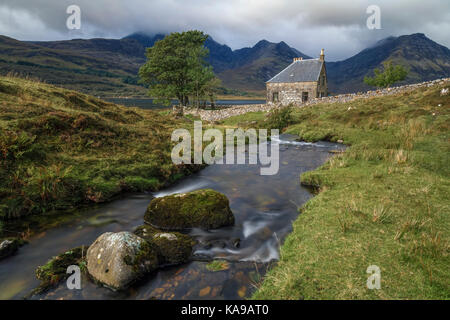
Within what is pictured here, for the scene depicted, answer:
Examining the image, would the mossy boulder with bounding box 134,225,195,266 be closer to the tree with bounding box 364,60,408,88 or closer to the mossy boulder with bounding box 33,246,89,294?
the mossy boulder with bounding box 33,246,89,294

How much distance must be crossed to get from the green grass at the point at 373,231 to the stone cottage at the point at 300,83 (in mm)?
40399

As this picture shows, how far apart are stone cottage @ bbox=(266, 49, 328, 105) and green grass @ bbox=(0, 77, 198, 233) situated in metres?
44.3

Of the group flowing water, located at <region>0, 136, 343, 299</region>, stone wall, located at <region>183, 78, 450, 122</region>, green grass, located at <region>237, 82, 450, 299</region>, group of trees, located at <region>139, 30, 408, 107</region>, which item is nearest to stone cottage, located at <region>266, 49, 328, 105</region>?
stone wall, located at <region>183, 78, 450, 122</region>

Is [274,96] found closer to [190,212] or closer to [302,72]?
[302,72]

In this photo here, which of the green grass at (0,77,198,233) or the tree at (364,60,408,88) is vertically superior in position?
the tree at (364,60,408,88)

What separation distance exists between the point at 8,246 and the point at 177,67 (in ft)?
161

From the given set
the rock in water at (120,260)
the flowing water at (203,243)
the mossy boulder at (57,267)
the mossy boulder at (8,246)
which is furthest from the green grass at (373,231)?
the mossy boulder at (8,246)

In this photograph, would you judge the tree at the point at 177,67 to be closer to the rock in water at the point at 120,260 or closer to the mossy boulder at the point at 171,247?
the mossy boulder at the point at 171,247

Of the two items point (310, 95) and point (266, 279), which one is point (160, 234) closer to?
point (266, 279)

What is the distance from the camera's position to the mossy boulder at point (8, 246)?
6.41 m

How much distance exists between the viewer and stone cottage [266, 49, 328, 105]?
53094 mm

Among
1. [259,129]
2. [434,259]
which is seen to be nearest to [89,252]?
[434,259]

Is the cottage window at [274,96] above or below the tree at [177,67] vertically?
below

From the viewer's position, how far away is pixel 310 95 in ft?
175
